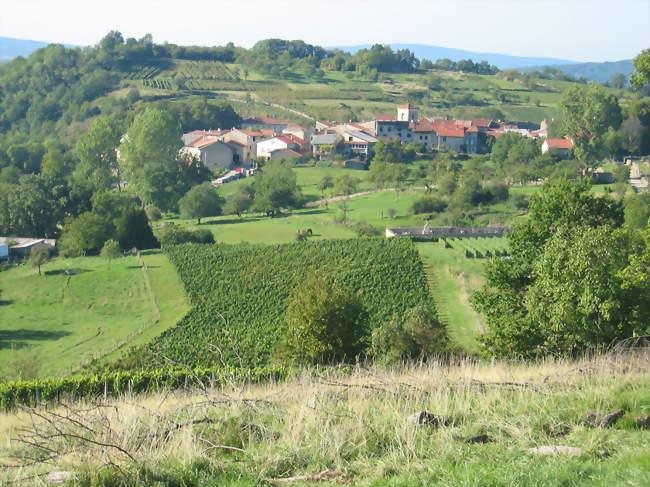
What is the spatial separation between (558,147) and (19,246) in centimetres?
5045

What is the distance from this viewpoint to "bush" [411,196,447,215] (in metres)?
51.3

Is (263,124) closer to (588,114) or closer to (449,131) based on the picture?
(449,131)

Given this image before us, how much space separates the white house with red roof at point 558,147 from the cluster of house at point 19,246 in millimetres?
47167

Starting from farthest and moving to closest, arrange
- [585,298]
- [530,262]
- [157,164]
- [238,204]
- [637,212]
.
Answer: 1. [157,164]
2. [238,204]
3. [637,212]
4. [530,262]
5. [585,298]

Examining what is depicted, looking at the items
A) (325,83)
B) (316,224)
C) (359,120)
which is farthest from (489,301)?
(325,83)

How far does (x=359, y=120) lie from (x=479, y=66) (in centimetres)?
6362

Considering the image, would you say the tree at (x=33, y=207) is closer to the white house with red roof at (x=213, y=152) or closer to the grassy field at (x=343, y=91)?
the white house with red roof at (x=213, y=152)

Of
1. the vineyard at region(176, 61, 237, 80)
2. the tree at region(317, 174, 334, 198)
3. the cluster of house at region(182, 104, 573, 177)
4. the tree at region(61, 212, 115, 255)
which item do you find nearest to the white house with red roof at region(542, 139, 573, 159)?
the cluster of house at region(182, 104, 573, 177)

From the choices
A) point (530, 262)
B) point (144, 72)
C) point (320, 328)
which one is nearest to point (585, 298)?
point (530, 262)

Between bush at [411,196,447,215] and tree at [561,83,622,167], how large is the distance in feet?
74.1

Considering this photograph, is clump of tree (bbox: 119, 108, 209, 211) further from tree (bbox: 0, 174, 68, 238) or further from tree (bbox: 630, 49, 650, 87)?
tree (bbox: 630, 49, 650, 87)

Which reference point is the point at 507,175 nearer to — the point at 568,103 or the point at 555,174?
the point at 555,174

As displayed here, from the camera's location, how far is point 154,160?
206ft

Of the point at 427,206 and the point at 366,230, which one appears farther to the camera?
the point at 427,206
